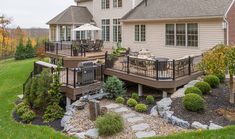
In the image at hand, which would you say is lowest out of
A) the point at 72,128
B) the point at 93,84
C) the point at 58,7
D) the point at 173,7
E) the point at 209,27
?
the point at 72,128

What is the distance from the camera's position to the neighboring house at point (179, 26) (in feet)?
52.6

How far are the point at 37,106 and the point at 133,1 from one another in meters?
13.3

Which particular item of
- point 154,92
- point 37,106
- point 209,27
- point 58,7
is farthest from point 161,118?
point 58,7

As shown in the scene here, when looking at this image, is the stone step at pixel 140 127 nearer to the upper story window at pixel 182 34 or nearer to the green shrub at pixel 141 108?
the green shrub at pixel 141 108

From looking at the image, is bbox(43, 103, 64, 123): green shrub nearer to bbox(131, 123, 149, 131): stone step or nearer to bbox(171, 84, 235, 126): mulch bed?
bbox(131, 123, 149, 131): stone step

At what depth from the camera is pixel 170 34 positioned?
18.7 m

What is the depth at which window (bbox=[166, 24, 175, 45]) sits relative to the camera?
18450 mm

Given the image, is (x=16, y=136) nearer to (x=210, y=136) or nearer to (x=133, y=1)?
(x=210, y=136)

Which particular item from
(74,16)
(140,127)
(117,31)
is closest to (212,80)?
(140,127)

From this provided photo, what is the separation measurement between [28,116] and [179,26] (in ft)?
35.5

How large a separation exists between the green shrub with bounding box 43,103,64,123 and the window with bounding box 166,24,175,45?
9297 mm

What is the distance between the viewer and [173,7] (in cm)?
1906

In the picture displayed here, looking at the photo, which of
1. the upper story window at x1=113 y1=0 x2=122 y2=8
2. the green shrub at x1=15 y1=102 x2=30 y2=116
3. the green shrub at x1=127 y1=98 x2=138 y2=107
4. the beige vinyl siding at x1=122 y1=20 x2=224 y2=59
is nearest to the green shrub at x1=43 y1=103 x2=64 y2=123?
the green shrub at x1=15 y1=102 x2=30 y2=116

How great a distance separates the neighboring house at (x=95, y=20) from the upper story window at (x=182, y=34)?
632cm
